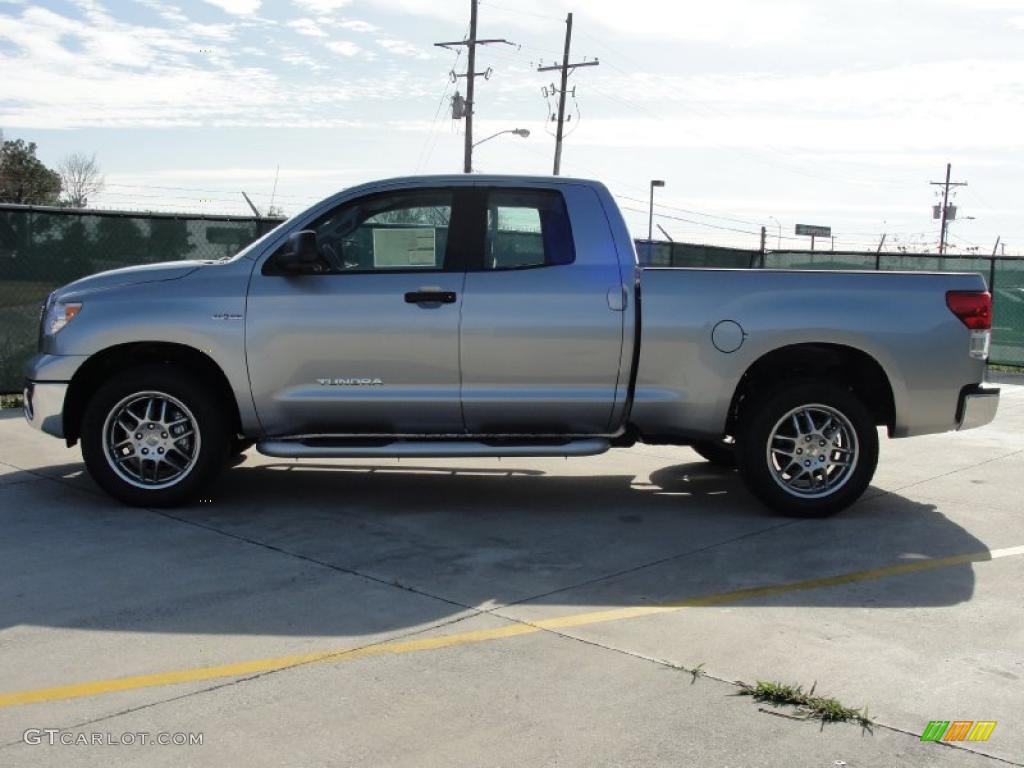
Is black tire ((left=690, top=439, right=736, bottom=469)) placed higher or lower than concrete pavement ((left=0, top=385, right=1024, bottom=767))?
higher

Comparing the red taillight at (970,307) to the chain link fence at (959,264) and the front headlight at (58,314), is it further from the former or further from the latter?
the chain link fence at (959,264)

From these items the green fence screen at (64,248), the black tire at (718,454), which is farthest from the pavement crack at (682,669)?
the green fence screen at (64,248)

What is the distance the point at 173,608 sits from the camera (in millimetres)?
5168

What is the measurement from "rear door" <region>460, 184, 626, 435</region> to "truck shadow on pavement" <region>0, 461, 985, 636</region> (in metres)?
0.66

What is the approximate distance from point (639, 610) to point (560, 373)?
2061mm

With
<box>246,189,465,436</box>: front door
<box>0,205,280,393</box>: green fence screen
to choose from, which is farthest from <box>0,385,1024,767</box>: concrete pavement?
<box>0,205,280,393</box>: green fence screen

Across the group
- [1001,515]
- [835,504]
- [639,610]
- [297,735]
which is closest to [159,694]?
[297,735]

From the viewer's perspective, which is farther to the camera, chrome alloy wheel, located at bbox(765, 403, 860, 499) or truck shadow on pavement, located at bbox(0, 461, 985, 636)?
chrome alloy wheel, located at bbox(765, 403, 860, 499)

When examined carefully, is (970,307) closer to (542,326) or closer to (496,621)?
(542,326)

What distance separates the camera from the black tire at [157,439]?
691cm

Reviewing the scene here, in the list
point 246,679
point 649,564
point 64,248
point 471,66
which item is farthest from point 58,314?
point 471,66

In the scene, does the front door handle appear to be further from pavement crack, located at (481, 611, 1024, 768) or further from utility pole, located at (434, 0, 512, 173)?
utility pole, located at (434, 0, 512, 173)

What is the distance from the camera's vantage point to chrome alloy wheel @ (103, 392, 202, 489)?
7.00m

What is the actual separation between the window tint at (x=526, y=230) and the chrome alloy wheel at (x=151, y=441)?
2108mm
